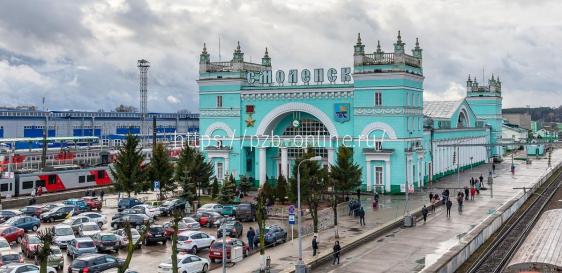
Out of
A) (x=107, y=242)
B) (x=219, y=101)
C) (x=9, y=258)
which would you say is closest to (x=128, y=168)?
(x=107, y=242)

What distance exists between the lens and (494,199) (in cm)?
6344

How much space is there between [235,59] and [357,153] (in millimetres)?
19757

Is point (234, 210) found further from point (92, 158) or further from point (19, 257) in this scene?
point (92, 158)

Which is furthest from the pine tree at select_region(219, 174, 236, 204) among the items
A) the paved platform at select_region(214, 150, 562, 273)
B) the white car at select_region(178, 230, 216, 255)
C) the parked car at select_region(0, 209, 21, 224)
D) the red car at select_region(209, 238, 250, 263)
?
the red car at select_region(209, 238, 250, 263)

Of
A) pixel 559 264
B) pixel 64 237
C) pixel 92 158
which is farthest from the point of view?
pixel 92 158

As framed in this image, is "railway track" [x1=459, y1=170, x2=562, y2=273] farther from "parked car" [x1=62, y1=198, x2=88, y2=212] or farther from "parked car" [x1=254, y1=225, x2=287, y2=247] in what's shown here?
"parked car" [x1=62, y1=198, x2=88, y2=212]

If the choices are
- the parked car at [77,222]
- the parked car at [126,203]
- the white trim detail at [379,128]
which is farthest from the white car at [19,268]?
the white trim detail at [379,128]

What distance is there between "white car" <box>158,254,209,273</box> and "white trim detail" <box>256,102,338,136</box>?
3850 centimetres

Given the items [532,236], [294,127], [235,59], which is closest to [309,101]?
[294,127]

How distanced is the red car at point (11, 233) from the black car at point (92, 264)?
1219 cm

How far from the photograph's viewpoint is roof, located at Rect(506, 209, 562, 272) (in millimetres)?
21812

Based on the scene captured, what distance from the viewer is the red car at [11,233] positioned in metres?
41.8

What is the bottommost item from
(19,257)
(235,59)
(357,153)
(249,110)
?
(19,257)

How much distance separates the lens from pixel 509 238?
4306 cm
